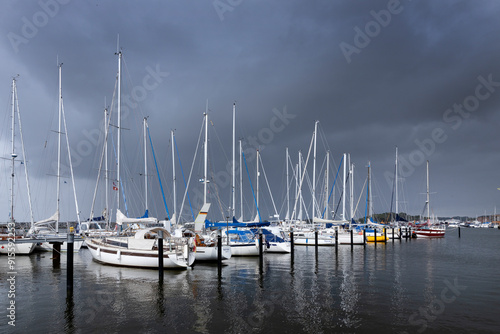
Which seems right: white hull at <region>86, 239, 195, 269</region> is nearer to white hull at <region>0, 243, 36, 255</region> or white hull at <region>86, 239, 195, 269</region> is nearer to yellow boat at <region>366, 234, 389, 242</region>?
white hull at <region>0, 243, 36, 255</region>

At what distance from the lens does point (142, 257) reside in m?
27.2

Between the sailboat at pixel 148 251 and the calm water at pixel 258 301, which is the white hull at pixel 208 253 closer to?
the sailboat at pixel 148 251

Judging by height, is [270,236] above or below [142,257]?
below

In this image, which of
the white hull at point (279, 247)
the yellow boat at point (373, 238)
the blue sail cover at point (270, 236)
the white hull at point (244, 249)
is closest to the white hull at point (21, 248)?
the white hull at point (244, 249)

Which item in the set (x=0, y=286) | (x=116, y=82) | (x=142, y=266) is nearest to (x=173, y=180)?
(x=116, y=82)

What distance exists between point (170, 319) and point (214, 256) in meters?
16.6

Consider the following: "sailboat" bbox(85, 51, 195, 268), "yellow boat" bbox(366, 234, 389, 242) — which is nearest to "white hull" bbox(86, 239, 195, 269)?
"sailboat" bbox(85, 51, 195, 268)

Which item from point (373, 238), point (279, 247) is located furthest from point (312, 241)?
point (279, 247)

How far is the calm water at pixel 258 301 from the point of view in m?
14.0

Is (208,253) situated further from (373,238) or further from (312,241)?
(373,238)
